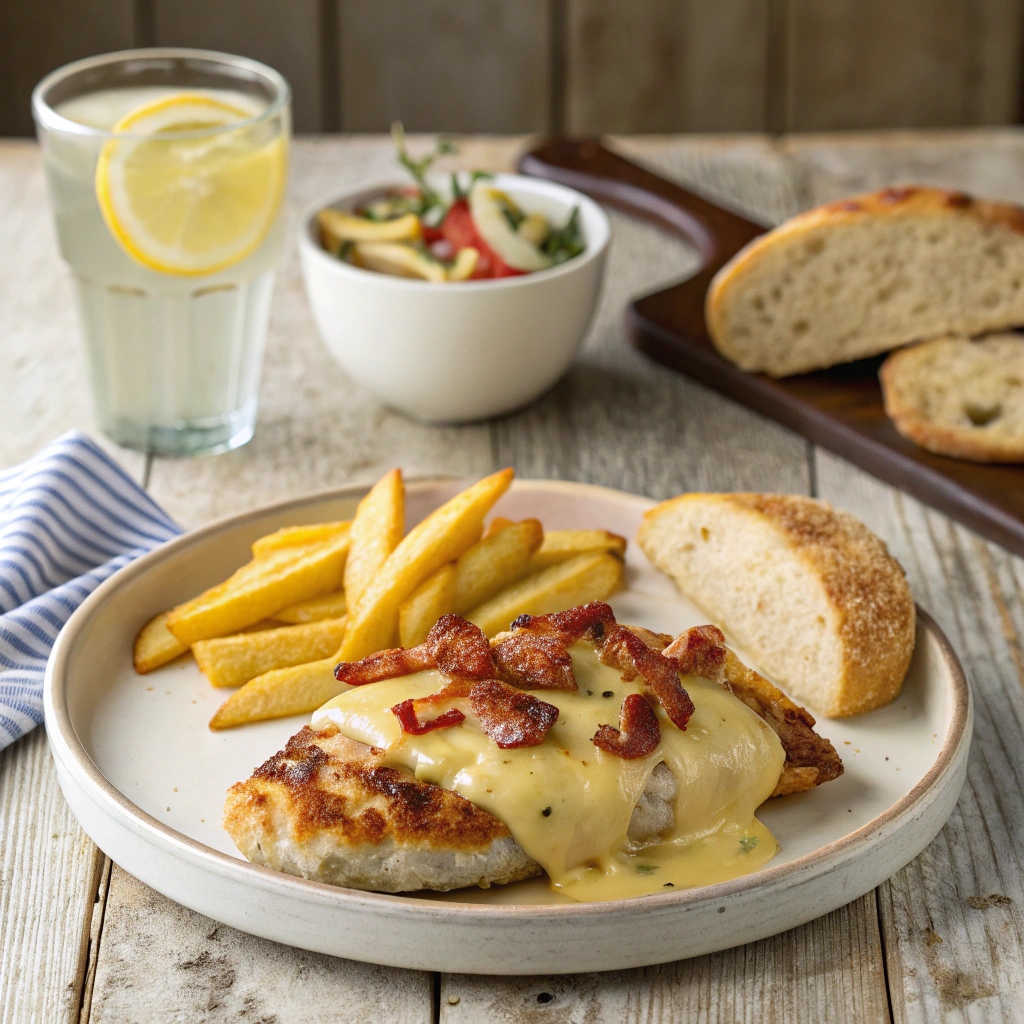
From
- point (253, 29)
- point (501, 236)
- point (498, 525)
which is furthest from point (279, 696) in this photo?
point (253, 29)

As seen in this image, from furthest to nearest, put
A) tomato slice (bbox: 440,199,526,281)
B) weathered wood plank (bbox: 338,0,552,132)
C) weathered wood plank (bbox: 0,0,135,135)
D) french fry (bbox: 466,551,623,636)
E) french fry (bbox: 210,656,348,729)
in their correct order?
1. weathered wood plank (bbox: 338,0,552,132)
2. weathered wood plank (bbox: 0,0,135,135)
3. tomato slice (bbox: 440,199,526,281)
4. french fry (bbox: 466,551,623,636)
5. french fry (bbox: 210,656,348,729)

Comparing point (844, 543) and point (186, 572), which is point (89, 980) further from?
point (844, 543)

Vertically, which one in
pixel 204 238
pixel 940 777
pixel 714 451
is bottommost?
pixel 714 451

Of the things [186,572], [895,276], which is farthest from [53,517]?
[895,276]

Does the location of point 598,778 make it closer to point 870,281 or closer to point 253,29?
point 870,281

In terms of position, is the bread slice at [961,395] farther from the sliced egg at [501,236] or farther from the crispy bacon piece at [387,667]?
the crispy bacon piece at [387,667]

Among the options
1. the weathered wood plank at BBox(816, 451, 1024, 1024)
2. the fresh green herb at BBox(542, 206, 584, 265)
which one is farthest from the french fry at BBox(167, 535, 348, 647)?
the fresh green herb at BBox(542, 206, 584, 265)

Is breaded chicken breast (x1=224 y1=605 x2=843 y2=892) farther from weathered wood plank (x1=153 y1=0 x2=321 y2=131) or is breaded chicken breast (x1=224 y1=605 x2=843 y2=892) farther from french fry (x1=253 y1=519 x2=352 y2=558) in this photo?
weathered wood plank (x1=153 y1=0 x2=321 y2=131)
